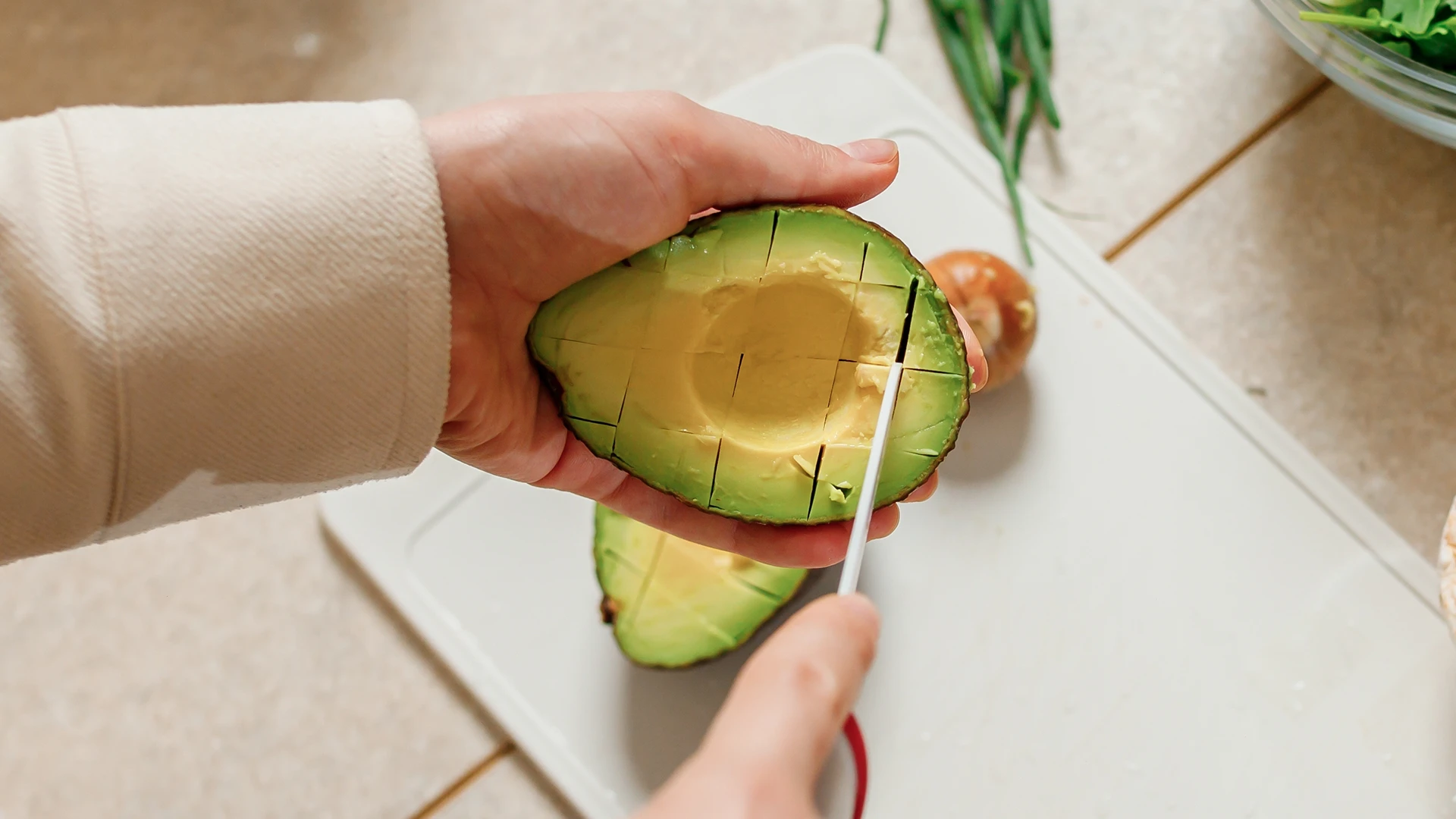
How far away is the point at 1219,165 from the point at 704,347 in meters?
0.63

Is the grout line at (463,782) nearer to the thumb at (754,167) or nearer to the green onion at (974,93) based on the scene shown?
the thumb at (754,167)

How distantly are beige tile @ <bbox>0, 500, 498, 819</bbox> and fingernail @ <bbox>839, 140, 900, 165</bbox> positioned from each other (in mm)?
600

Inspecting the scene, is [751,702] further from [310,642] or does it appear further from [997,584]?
[310,642]

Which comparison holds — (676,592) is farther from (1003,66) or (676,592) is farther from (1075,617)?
(1003,66)

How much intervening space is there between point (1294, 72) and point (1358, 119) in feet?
0.25

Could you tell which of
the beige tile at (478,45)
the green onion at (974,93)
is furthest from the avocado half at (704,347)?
the beige tile at (478,45)

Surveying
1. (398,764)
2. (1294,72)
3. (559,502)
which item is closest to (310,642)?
(398,764)

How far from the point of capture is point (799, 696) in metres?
0.45

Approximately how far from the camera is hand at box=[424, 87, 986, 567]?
665mm

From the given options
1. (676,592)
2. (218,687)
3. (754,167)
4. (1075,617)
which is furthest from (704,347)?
(218,687)

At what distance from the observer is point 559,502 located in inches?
38.8

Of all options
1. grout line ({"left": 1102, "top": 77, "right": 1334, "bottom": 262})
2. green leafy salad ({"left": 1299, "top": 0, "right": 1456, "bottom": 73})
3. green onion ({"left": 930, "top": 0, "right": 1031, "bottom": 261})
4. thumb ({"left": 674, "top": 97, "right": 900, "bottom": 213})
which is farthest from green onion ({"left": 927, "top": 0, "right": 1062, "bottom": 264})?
thumb ({"left": 674, "top": 97, "right": 900, "bottom": 213})

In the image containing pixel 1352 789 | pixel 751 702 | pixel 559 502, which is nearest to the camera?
pixel 751 702

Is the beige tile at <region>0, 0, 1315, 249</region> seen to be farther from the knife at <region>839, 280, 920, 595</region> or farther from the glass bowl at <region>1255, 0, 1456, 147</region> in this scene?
the knife at <region>839, 280, 920, 595</region>
